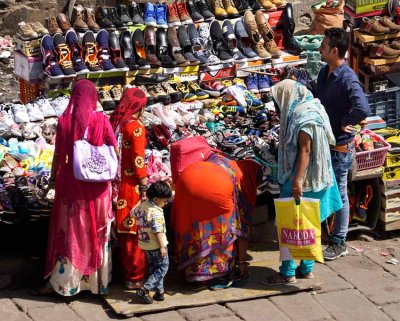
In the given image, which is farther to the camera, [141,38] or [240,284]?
[141,38]

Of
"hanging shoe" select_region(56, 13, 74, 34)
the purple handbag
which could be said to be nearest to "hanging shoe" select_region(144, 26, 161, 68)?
"hanging shoe" select_region(56, 13, 74, 34)

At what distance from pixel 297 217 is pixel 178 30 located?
3706mm

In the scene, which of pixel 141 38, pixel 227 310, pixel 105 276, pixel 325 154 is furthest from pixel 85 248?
pixel 141 38

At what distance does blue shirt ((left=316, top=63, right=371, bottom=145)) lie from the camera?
329 inches

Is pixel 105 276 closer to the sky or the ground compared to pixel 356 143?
closer to the ground

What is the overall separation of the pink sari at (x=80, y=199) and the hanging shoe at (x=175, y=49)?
120 inches

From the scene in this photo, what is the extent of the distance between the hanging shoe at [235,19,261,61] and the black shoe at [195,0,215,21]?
0.29 metres

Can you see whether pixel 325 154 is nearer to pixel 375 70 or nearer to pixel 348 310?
pixel 348 310

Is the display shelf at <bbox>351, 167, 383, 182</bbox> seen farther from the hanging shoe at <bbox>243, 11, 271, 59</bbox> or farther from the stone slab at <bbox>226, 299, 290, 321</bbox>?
the hanging shoe at <bbox>243, 11, 271, 59</bbox>

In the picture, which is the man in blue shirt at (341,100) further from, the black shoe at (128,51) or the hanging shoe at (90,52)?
the hanging shoe at (90,52)

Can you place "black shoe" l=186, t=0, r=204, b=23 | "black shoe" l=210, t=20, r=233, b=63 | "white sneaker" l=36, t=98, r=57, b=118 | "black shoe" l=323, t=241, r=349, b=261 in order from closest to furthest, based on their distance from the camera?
"black shoe" l=323, t=241, r=349, b=261, "white sneaker" l=36, t=98, r=57, b=118, "black shoe" l=210, t=20, r=233, b=63, "black shoe" l=186, t=0, r=204, b=23

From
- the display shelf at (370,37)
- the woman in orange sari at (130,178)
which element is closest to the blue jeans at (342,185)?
the woman in orange sari at (130,178)

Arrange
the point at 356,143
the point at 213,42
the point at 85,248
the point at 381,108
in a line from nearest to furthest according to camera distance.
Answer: the point at 85,248
the point at 356,143
the point at 381,108
the point at 213,42

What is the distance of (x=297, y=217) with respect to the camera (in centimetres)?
792
